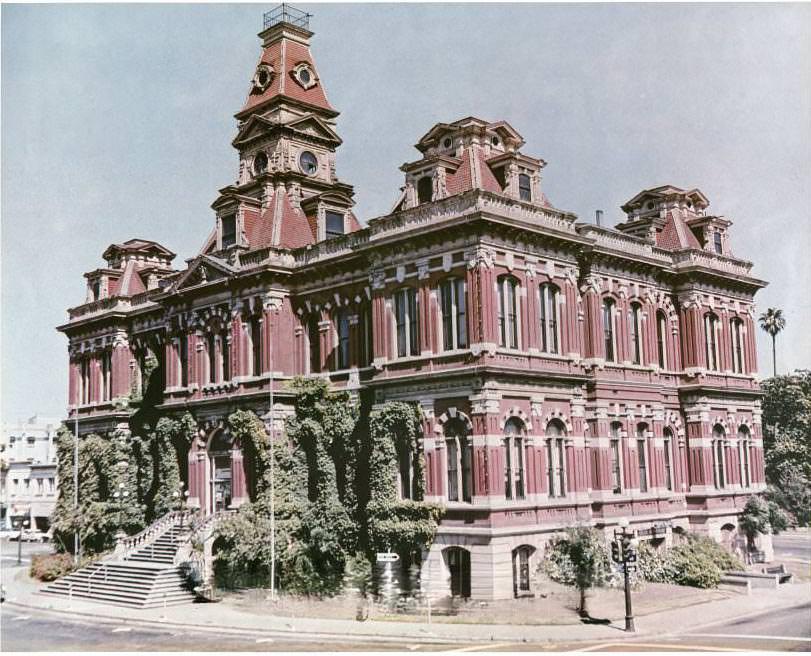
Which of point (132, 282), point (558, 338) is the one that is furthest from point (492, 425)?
point (132, 282)

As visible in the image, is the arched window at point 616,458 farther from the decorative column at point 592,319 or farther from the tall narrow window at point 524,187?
the tall narrow window at point 524,187

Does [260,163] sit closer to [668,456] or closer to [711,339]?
[711,339]

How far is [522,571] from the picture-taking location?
128ft

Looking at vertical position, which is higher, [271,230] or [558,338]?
[271,230]

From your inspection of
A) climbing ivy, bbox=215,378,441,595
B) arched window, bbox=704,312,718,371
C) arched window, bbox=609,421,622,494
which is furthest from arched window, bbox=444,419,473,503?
arched window, bbox=704,312,718,371

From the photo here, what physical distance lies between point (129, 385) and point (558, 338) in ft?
92.9

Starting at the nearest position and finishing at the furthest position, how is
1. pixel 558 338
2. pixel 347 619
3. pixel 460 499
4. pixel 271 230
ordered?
pixel 347 619
pixel 460 499
pixel 558 338
pixel 271 230

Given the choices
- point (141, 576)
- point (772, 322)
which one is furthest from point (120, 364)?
point (772, 322)

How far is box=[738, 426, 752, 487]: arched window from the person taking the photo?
52.3 meters

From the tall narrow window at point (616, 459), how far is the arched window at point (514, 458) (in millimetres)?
6730

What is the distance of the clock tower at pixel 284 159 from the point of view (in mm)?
50938

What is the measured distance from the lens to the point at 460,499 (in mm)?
39219

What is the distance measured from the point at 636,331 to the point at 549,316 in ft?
25.9

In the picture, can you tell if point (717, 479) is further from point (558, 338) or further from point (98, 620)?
point (98, 620)
